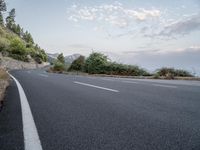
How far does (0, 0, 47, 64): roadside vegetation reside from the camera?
7872 centimetres

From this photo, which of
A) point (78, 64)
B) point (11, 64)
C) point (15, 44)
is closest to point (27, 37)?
point (15, 44)

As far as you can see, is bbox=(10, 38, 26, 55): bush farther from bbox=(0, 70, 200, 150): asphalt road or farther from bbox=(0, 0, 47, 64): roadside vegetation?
bbox=(0, 70, 200, 150): asphalt road

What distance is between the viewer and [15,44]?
91312 millimetres

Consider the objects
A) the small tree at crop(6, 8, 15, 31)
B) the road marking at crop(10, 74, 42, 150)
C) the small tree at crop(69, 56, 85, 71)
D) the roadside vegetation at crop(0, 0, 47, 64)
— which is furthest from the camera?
the small tree at crop(6, 8, 15, 31)

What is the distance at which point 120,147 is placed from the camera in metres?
2.93

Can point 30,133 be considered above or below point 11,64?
below

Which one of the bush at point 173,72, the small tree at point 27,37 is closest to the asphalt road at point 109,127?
the bush at point 173,72

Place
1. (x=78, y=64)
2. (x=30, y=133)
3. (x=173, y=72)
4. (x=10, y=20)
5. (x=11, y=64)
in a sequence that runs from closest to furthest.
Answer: (x=30, y=133)
(x=173, y=72)
(x=78, y=64)
(x=11, y=64)
(x=10, y=20)

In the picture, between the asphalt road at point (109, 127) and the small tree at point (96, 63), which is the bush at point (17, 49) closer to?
the small tree at point (96, 63)

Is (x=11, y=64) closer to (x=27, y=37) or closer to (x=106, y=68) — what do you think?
(x=106, y=68)

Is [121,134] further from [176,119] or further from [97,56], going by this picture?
[97,56]

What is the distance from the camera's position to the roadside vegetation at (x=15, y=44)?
78.7 m

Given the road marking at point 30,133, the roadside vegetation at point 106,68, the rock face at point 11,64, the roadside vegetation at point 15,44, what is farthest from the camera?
the roadside vegetation at point 15,44

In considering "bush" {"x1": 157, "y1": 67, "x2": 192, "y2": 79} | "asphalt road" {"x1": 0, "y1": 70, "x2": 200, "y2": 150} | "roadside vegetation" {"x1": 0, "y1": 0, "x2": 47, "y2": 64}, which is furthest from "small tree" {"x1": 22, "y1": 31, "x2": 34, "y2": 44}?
"asphalt road" {"x1": 0, "y1": 70, "x2": 200, "y2": 150}
